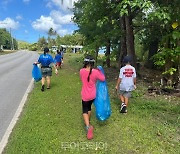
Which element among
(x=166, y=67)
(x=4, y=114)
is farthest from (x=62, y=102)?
(x=166, y=67)

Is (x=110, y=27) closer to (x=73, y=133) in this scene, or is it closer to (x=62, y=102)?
(x=62, y=102)

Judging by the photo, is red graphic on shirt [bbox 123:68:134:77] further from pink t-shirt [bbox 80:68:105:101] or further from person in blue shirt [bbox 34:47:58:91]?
person in blue shirt [bbox 34:47:58:91]

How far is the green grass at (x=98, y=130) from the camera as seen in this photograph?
5312 mm

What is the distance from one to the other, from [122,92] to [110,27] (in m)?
10.7

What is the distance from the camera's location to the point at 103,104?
6.28 m

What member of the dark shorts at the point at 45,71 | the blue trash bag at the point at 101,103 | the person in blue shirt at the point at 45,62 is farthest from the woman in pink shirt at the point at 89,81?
the dark shorts at the point at 45,71

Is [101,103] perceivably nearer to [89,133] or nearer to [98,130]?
[98,130]

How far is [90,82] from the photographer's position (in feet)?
19.6

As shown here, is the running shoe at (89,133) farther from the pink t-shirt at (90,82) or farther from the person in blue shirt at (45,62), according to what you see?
the person in blue shirt at (45,62)

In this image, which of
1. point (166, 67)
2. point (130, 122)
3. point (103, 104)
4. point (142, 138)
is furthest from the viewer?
point (166, 67)

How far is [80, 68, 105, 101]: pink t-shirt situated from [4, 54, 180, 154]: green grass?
82 centimetres

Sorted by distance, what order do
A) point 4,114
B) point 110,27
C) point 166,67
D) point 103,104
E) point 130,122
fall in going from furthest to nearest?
point 110,27 < point 166,67 < point 4,114 < point 130,122 < point 103,104

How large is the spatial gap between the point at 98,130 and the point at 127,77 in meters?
1.89

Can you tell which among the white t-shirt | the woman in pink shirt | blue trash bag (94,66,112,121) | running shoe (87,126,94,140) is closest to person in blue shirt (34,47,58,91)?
the white t-shirt
